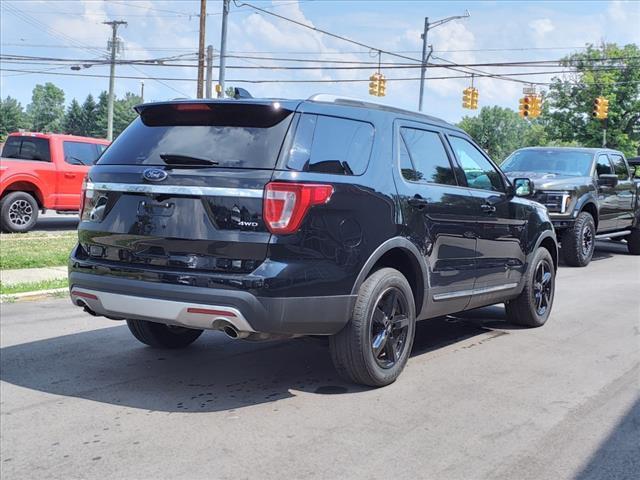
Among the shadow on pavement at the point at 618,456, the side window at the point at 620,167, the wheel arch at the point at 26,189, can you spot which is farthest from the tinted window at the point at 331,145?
the wheel arch at the point at 26,189

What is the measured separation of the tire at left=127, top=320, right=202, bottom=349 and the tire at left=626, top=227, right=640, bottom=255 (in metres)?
12.0

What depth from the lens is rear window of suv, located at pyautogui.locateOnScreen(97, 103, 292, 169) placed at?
420cm

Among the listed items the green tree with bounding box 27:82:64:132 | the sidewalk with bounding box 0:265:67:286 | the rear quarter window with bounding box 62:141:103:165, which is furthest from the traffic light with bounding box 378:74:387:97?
the green tree with bounding box 27:82:64:132

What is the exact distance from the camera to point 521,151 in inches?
521

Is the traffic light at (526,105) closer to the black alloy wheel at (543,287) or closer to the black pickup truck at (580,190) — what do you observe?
the black pickup truck at (580,190)

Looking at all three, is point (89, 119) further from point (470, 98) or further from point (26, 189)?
point (26, 189)

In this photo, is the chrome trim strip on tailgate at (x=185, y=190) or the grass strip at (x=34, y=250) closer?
the chrome trim strip on tailgate at (x=185, y=190)

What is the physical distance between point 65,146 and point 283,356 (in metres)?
11.3

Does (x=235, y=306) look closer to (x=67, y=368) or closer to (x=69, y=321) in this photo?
(x=67, y=368)

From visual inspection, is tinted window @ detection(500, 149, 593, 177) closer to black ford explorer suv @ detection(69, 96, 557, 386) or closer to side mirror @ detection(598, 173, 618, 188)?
side mirror @ detection(598, 173, 618, 188)

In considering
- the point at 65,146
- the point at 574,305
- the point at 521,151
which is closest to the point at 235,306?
the point at 574,305

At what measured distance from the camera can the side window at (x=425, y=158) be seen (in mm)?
5070

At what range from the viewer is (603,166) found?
42.7 feet

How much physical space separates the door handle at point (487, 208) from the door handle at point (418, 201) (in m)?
1.01
